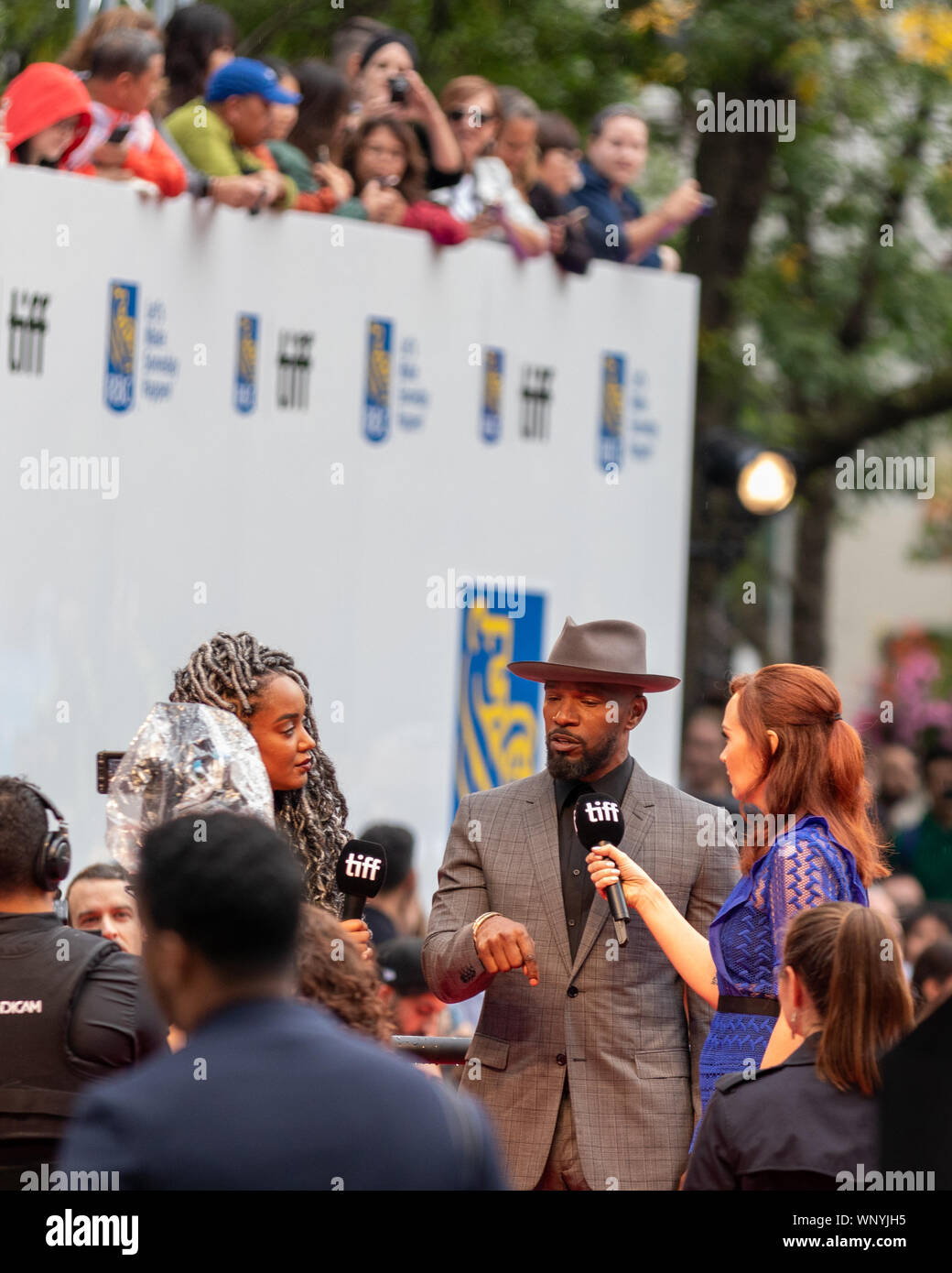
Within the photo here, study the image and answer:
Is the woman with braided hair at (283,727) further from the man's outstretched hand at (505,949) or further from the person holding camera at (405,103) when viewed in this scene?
the person holding camera at (405,103)

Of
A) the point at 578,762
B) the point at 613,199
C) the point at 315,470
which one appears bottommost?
the point at 578,762

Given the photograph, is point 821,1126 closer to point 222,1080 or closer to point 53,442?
point 222,1080

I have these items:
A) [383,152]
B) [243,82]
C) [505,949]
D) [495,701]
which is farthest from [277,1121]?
[495,701]

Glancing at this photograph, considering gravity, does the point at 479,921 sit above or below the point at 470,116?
below

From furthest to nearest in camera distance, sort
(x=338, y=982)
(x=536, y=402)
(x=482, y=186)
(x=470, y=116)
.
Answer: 1. (x=536, y=402)
2. (x=482, y=186)
3. (x=470, y=116)
4. (x=338, y=982)

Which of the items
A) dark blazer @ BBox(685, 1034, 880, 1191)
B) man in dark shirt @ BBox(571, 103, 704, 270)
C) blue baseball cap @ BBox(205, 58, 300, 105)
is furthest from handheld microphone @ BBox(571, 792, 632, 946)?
man in dark shirt @ BBox(571, 103, 704, 270)

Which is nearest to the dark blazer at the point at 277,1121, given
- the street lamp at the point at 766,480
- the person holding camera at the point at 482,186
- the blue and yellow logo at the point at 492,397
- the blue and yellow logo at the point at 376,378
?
the blue and yellow logo at the point at 376,378

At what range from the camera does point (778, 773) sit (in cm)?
440

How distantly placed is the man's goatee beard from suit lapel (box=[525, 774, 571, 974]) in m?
0.08

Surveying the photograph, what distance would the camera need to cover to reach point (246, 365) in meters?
8.27

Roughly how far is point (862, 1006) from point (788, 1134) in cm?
26

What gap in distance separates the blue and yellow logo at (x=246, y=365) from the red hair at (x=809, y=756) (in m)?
4.24

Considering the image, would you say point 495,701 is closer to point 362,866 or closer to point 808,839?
point 362,866
